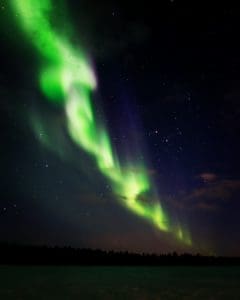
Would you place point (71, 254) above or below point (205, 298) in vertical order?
above

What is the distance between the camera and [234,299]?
32.0 meters

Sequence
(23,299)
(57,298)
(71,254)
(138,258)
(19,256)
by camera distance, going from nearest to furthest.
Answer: (23,299) < (57,298) < (19,256) < (71,254) < (138,258)

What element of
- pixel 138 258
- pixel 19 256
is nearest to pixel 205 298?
pixel 19 256

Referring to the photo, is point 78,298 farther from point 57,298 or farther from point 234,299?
point 234,299

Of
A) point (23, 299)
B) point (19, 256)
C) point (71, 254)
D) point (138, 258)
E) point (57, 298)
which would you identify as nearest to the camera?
point (23, 299)

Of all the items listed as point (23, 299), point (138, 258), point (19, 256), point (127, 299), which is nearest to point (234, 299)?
point (127, 299)

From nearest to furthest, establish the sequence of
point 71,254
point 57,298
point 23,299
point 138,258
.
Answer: point 23,299 < point 57,298 < point 71,254 < point 138,258

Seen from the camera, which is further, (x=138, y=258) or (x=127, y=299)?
(x=138, y=258)

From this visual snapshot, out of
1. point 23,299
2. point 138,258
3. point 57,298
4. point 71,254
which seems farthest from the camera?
point 138,258

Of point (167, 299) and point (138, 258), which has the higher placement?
point (138, 258)

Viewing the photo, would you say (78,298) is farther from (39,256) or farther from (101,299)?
(39,256)

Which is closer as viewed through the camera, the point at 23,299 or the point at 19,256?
the point at 23,299

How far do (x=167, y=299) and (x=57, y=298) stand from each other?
7.74 metres

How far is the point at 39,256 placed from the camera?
502 ft
